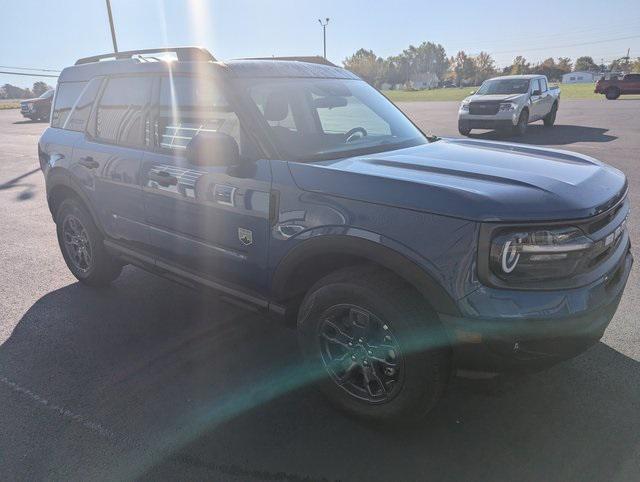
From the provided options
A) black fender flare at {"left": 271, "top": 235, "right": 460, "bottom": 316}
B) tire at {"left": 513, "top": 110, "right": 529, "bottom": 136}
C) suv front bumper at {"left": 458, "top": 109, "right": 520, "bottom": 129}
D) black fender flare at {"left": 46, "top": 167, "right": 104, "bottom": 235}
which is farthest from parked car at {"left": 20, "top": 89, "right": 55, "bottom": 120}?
black fender flare at {"left": 271, "top": 235, "right": 460, "bottom": 316}

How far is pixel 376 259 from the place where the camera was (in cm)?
226

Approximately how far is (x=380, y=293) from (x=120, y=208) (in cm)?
237

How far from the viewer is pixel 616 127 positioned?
1549cm

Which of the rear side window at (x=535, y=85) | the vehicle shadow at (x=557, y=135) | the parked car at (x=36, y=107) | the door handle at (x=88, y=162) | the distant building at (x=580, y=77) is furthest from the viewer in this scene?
the distant building at (x=580, y=77)

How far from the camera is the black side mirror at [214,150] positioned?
2629mm

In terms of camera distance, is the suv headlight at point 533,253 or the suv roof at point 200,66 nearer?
the suv headlight at point 533,253

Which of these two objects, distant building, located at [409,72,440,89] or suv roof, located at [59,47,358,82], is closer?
suv roof, located at [59,47,358,82]

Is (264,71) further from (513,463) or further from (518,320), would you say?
(513,463)

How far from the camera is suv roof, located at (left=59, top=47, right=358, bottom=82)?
3.10 m

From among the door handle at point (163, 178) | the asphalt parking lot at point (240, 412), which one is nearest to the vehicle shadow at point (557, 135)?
the asphalt parking lot at point (240, 412)

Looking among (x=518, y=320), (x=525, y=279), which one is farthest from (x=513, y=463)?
(x=525, y=279)

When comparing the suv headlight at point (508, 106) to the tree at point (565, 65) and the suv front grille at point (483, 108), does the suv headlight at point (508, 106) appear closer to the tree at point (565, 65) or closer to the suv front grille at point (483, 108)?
the suv front grille at point (483, 108)

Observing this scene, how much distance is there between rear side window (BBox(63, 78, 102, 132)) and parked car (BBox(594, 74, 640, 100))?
35.6m

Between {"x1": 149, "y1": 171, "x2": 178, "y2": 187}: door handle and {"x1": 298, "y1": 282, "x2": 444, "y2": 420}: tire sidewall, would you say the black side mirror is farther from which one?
{"x1": 298, "y1": 282, "x2": 444, "y2": 420}: tire sidewall
